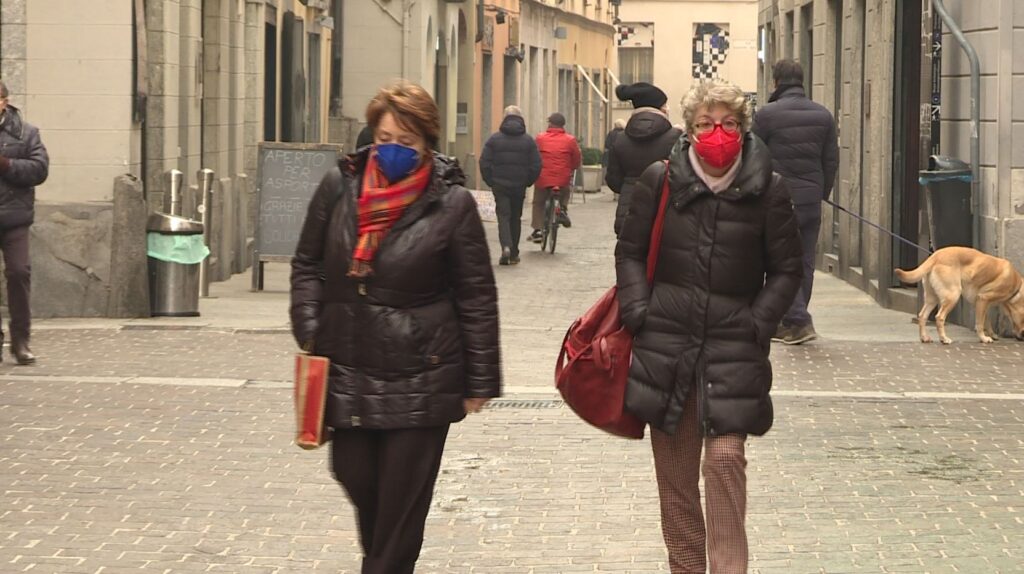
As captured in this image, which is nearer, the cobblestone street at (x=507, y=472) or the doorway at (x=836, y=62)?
the cobblestone street at (x=507, y=472)

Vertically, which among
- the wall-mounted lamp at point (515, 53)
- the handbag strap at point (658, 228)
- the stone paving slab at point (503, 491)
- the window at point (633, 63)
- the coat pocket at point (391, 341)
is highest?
the window at point (633, 63)

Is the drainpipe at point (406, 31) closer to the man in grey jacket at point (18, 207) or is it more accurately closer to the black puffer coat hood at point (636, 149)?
the black puffer coat hood at point (636, 149)

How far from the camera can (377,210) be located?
5301 mm

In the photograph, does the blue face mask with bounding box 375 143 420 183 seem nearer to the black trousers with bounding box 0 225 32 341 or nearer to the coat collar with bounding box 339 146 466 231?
the coat collar with bounding box 339 146 466 231

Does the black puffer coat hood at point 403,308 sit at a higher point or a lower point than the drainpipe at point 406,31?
lower

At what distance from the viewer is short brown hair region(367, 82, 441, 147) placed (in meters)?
5.27

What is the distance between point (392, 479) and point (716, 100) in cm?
144

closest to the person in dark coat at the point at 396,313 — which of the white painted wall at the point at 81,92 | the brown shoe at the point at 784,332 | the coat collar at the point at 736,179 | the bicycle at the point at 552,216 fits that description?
the coat collar at the point at 736,179

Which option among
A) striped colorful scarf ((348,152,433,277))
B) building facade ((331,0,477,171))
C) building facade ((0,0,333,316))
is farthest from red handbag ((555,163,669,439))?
building facade ((331,0,477,171))

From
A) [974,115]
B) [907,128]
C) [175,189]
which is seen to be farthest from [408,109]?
[907,128]

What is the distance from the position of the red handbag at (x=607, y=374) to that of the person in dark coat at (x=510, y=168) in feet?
54.0

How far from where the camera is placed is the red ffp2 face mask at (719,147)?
5.61 m

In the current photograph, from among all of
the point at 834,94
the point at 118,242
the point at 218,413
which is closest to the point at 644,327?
the point at 218,413

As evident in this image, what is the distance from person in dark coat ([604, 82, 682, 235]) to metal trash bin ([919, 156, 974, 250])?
6.82 ft
